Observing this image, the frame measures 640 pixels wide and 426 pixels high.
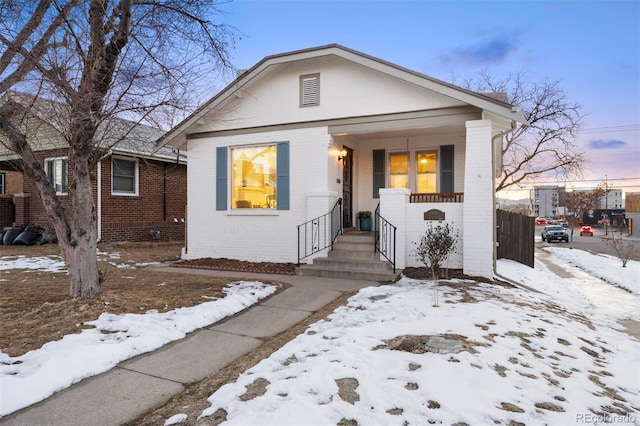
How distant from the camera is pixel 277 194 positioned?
10.1m

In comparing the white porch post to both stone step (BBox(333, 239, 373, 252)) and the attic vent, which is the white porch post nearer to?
stone step (BBox(333, 239, 373, 252))

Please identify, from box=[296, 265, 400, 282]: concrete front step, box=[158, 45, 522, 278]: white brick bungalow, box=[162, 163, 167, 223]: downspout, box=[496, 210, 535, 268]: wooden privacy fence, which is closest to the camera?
box=[296, 265, 400, 282]: concrete front step

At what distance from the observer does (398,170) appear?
11.0 m

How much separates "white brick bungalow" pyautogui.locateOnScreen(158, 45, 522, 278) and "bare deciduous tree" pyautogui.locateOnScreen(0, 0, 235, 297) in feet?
10.4

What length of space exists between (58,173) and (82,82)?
11.5m

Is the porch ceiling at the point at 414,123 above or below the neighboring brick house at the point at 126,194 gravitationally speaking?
above

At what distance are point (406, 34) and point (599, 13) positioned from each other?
5988mm

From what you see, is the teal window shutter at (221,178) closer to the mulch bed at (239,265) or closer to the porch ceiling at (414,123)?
the mulch bed at (239,265)

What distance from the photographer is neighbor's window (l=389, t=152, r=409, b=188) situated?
10.9m

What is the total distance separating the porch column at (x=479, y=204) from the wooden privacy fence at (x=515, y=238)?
171 inches

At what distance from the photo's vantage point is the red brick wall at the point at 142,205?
13.6 m

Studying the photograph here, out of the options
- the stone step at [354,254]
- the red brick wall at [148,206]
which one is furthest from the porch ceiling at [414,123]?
the red brick wall at [148,206]

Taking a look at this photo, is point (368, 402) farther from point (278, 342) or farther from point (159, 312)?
point (159, 312)

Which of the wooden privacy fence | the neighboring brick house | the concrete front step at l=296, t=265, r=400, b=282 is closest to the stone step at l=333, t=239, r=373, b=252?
the concrete front step at l=296, t=265, r=400, b=282
